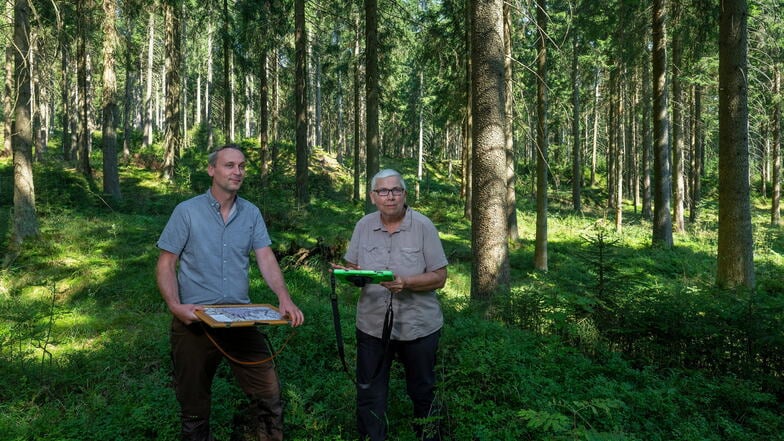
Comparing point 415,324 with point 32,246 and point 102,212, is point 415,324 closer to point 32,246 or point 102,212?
point 32,246

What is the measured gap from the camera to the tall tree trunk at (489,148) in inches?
237

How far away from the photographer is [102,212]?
14391mm

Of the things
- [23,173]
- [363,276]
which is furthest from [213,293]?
[23,173]

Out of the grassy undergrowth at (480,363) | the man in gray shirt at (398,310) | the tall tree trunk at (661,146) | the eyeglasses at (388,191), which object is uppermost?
the tall tree trunk at (661,146)

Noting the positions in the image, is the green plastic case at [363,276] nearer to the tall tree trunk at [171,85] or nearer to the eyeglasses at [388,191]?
the eyeglasses at [388,191]

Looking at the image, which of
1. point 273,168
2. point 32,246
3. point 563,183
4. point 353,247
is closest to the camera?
point 353,247

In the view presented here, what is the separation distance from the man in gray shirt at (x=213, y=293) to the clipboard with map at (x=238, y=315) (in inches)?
5.2

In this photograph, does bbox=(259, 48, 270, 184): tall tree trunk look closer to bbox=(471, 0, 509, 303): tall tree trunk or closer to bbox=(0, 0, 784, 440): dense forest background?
bbox=(0, 0, 784, 440): dense forest background

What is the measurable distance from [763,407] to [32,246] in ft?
40.2

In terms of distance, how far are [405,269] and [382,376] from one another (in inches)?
31.5

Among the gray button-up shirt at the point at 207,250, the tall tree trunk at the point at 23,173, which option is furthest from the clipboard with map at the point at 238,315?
the tall tree trunk at the point at 23,173

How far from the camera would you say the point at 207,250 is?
3.08 metres

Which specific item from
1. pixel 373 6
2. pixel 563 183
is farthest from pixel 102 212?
pixel 563 183

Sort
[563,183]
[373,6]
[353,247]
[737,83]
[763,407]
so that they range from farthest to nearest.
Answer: [563,183], [373,6], [737,83], [763,407], [353,247]
